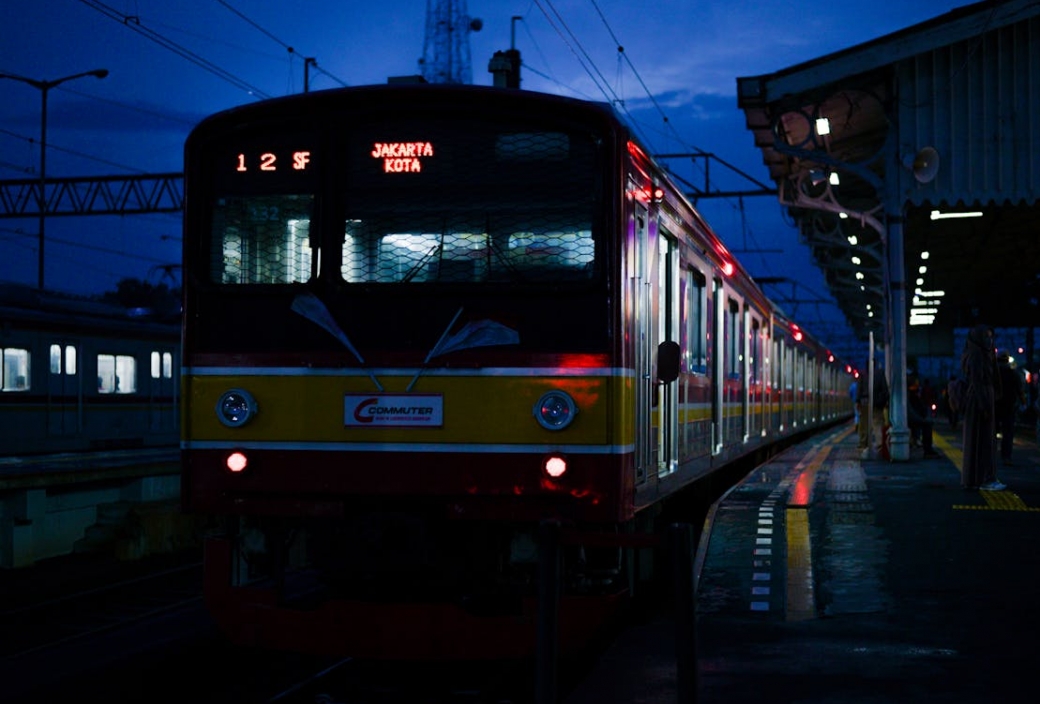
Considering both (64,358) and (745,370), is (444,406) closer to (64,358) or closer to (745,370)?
(745,370)

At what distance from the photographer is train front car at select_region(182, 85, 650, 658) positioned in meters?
6.52

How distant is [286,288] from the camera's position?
6867mm

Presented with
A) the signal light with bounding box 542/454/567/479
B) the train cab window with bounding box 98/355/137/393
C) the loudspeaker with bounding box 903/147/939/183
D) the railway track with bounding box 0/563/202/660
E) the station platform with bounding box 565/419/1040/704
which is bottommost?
the railway track with bounding box 0/563/202/660

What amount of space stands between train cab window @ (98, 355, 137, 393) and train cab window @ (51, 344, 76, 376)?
1.00 metres

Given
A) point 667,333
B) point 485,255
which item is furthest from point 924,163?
point 485,255

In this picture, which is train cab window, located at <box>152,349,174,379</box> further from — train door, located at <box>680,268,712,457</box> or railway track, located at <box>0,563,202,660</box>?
train door, located at <box>680,268,712,457</box>

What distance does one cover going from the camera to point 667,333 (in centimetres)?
870

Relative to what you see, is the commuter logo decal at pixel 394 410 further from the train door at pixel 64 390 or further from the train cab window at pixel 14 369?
the train door at pixel 64 390

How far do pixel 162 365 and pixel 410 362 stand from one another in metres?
21.1

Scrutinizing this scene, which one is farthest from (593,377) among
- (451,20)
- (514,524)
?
(451,20)

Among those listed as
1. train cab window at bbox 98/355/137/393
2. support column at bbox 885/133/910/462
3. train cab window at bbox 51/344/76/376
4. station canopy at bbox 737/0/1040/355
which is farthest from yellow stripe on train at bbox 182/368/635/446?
train cab window at bbox 98/355/137/393

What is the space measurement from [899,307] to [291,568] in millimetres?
13032

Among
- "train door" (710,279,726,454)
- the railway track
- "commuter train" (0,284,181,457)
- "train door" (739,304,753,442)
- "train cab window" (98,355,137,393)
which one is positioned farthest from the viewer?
"train cab window" (98,355,137,393)

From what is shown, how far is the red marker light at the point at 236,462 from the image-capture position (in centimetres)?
680
